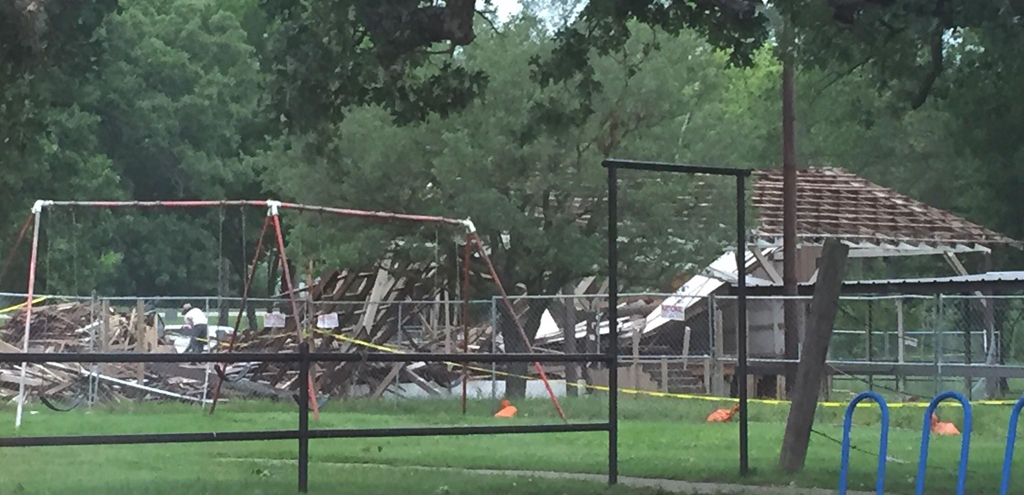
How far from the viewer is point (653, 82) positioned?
2738 cm

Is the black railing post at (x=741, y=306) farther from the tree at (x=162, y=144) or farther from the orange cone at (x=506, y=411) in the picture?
the tree at (x=162, y=144)

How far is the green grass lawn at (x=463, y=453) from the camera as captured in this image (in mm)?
12398

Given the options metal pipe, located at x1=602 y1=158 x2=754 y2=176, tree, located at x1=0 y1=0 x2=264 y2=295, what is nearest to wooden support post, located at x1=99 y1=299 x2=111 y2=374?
metal pipe, located at x1=602 y1=158 x2=754 y2=176

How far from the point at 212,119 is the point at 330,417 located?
1210 inches

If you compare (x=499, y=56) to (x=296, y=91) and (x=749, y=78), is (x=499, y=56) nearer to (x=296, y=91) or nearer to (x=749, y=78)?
(x=296, y=91)

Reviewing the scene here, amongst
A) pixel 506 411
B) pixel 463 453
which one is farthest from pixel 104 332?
pixel 463 453

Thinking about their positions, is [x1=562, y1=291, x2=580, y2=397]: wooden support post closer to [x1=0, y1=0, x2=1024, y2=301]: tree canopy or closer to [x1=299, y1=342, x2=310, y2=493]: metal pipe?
[x1=0, y1=0, x2=1024, y2=301]: tree canopy

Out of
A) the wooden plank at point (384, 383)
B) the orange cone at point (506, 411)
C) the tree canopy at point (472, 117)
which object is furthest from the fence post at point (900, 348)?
the wooden plank at point (384, 383)

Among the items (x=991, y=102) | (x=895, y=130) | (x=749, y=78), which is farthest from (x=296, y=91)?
(x=749, y=78)

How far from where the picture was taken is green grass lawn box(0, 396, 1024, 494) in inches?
488

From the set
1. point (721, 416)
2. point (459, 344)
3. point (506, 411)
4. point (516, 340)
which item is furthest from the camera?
point (459, 344)

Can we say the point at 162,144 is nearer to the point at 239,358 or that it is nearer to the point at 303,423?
the point at 303,423

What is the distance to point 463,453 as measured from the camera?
15734mm

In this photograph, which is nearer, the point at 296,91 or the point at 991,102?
the point at 296,91
